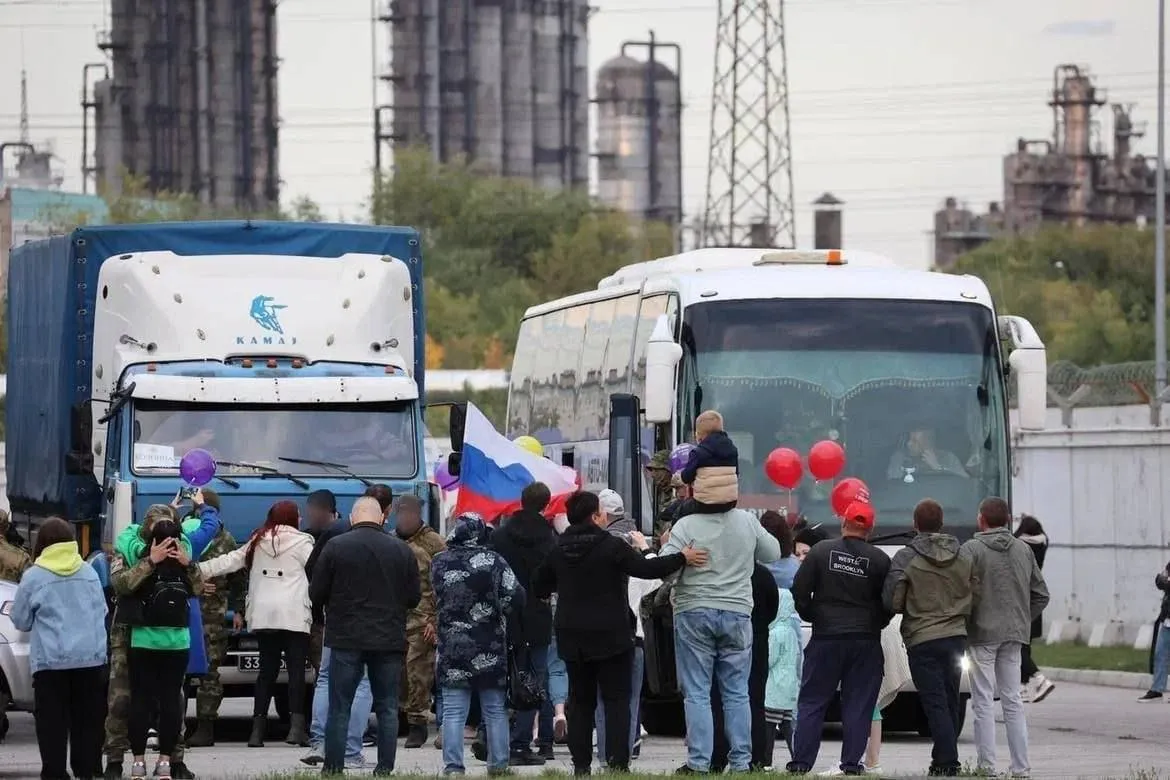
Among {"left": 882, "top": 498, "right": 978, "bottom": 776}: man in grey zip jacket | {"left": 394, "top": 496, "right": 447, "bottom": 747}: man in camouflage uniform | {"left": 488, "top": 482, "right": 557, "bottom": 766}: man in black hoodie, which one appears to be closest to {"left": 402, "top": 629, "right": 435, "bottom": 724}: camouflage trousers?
{"left": 394, "top": 496, "right": 447, "bottom": 747}: man in camouflage uniform

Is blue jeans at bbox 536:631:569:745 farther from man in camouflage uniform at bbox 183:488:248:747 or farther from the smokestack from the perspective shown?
the smokestack

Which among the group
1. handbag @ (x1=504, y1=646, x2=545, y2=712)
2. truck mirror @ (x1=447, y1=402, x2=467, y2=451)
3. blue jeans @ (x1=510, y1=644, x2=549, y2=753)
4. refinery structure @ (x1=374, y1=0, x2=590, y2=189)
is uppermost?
refinery structure @ (x1=374, y1=0, x2=590, y2=189)

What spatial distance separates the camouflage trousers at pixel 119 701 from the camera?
15156 mm

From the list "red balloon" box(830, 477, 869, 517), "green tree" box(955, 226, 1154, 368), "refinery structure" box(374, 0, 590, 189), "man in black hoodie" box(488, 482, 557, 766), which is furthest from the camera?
"refinery structure" box(374, 0, 590, 189)

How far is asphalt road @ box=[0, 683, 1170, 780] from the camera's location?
54.6ft

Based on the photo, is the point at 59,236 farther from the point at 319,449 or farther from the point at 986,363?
the point at 986,363

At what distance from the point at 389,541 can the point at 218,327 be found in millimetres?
6158

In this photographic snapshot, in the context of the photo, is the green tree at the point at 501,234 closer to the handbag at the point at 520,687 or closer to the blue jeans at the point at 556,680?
the blue jeans at the point at 556,680

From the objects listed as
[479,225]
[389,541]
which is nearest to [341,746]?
[389,541]

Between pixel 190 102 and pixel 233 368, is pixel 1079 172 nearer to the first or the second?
pixel 190 102

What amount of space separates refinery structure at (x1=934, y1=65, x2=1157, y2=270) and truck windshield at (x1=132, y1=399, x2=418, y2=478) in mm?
103181

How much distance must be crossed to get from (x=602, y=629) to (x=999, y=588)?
8.86ft

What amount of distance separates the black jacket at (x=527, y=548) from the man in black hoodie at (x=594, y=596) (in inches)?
66.6

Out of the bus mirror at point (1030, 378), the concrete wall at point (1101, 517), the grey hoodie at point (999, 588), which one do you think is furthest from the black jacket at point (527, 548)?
the concrete wall at point (1101, 517)
